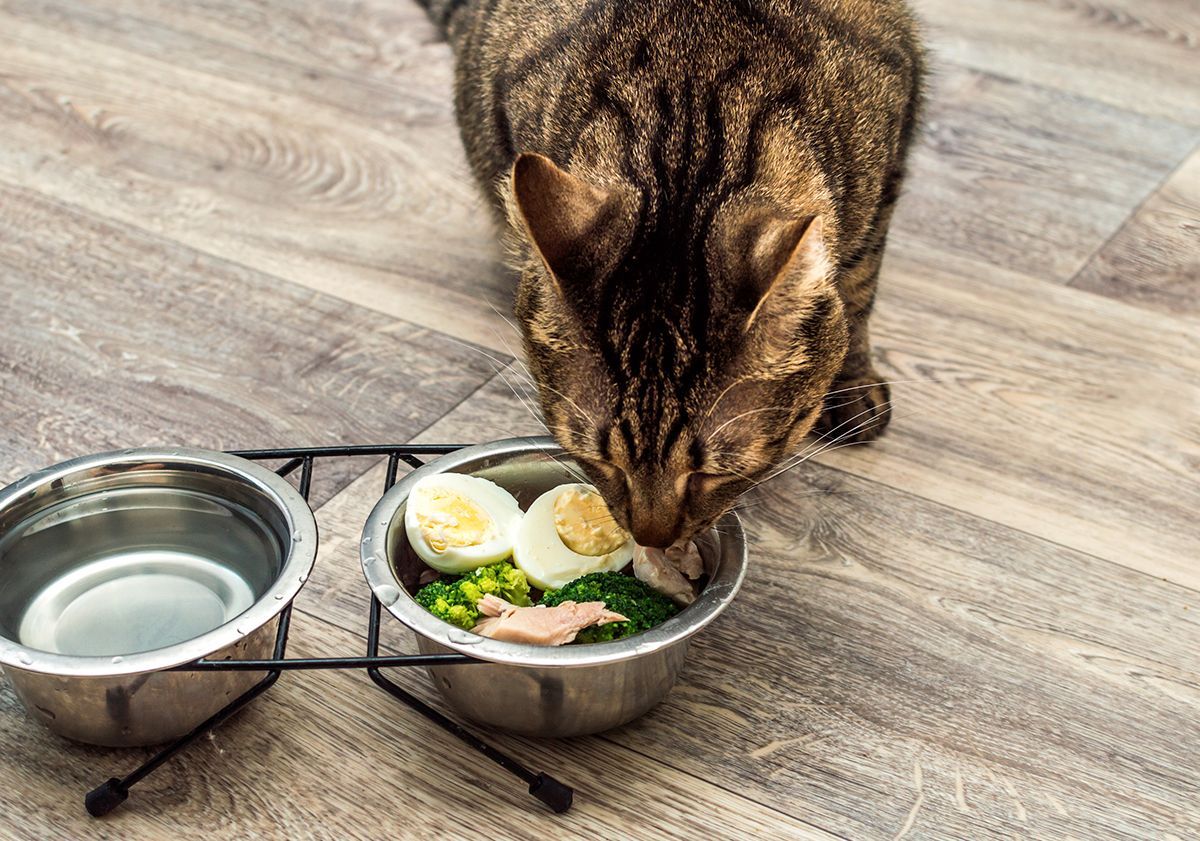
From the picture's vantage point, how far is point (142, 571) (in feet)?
4.92

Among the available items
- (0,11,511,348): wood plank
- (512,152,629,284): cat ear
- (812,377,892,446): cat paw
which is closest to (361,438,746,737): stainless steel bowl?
(512,152,629,284): cat ear

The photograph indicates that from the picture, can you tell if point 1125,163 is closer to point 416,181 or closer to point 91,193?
point 416,181

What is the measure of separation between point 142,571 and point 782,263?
2.71ft

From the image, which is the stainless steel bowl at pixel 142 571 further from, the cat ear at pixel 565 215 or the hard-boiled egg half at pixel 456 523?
the cat ear at pixel 565 215

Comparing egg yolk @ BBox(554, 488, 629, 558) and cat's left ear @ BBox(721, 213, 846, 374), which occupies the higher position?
cat's left ear @ BBox(721, 213, 846, 374)

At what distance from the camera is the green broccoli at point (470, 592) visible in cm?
134

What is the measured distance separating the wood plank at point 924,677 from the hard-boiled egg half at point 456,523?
0.60ft

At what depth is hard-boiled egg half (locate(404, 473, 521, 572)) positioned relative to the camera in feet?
4.65

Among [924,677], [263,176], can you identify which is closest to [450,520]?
[924,677]

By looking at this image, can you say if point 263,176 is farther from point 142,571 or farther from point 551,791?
point 551,791

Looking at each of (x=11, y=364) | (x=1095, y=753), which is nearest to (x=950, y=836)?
(x=1095, y=753)

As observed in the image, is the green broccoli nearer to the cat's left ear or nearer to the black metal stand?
the black metal stand

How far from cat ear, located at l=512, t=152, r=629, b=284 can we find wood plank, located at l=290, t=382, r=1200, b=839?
520 mm

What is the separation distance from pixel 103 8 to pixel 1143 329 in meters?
2.34
